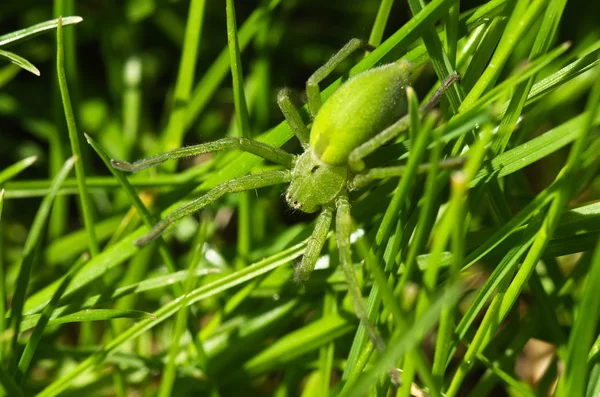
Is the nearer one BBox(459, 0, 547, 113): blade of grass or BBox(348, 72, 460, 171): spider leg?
BBox(459, 0, 547, 113): blade of grass

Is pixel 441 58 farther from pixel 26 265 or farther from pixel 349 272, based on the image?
pixel 26 265

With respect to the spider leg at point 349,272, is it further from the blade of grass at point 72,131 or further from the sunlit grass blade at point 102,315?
the blade of grass at point 72,131

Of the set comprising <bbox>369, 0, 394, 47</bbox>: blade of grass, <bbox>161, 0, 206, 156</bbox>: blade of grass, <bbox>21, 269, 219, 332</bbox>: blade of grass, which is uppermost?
<bbox>161, 0, 206, 156</bbox>: blade of grass

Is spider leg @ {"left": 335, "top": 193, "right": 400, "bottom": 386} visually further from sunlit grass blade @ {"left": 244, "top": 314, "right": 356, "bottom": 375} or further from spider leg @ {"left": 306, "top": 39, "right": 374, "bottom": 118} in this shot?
spider leg @ {"left": 306, "top": 39, "right": 374, "bottom": 118}

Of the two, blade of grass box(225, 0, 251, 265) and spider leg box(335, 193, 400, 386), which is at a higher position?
blade of grass box(225, 0, 251, 265)

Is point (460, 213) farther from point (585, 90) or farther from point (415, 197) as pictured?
point (585, 90)

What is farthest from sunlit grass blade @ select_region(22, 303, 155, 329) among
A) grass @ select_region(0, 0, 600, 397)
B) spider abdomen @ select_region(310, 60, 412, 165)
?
spider abdomen @ select_region(310, 60, 412, 165)

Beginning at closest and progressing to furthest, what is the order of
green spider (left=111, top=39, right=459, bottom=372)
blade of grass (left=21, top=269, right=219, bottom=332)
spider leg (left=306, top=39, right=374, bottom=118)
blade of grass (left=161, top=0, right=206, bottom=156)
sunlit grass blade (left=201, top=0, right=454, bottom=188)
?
sunlit grass blade (left=201, top=0, right=454, bottom=188)
green spider (left=111, top=39, right=459, bottom=372)
blade of grass (left=21, top=269, right=219, bottom=332)
spider leg (left=306, top=39, right=374, bottom=118)
blade of grass (left=161, top=0, right=206, bottom=156)

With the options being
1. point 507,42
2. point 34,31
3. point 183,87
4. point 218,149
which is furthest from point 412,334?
point 183,87
